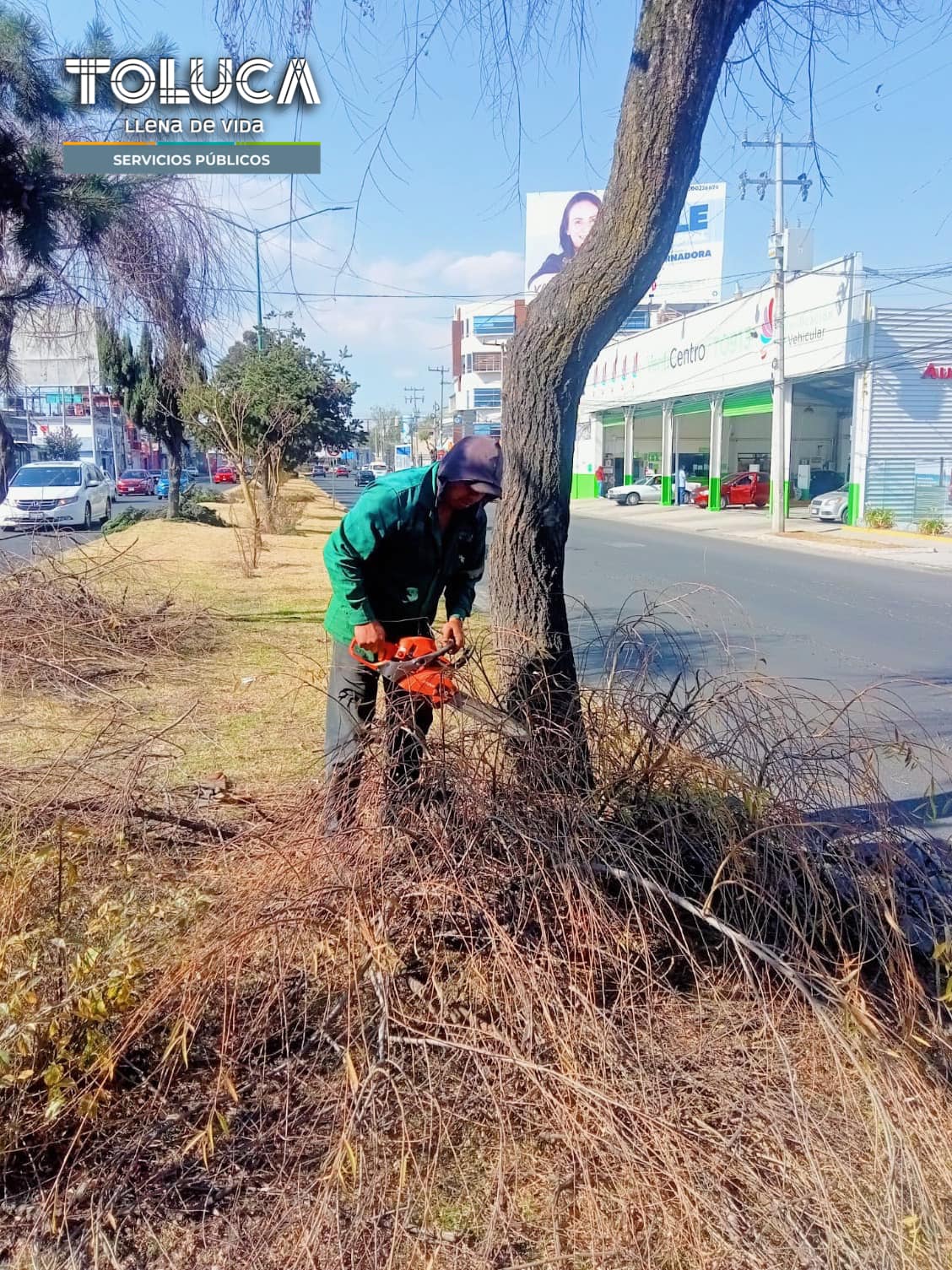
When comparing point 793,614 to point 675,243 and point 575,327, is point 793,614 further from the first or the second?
point 675,243

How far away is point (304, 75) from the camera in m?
3.86

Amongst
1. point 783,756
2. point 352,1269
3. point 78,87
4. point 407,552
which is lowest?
point 352,1269

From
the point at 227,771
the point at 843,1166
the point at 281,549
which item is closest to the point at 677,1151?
the point at 843,1166

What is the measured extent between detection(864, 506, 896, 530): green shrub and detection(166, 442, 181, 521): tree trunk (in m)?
18.3

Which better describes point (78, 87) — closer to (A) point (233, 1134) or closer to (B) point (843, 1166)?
(A) point (233, 1134)

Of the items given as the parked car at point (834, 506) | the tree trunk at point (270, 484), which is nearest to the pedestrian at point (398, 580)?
the tree trunk at point (270, 484)

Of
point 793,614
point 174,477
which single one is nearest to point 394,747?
point 793,614

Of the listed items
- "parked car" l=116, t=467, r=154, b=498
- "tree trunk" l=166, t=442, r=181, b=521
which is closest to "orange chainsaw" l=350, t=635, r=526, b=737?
"tree trunk" l=166, t=442, r=181, b=521

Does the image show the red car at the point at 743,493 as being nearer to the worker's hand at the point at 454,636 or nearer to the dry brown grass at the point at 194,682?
the dry brown grass at the point at 194,682

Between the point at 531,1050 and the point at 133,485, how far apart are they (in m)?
45.0

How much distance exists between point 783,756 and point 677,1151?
1328mm

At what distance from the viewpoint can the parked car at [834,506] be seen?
1089 inches

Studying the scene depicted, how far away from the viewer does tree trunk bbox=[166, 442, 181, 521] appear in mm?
24203

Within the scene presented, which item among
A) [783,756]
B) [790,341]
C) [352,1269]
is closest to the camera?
[352,1269]
